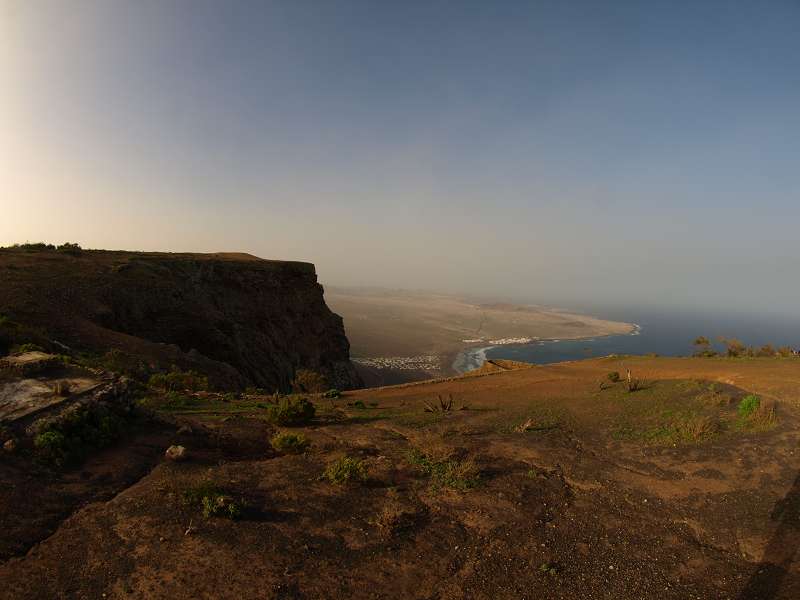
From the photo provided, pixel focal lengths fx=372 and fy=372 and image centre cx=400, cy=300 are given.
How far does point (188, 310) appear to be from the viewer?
28.6 m

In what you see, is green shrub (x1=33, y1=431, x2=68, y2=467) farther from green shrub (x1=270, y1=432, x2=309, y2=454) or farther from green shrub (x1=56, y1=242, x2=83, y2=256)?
green shrub (x1=56, y1=242, x2=83, y2=256)

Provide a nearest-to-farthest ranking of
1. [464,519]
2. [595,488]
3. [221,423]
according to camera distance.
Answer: [464,519], [595,488], [221,423]

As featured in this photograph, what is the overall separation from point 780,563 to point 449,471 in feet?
18.6

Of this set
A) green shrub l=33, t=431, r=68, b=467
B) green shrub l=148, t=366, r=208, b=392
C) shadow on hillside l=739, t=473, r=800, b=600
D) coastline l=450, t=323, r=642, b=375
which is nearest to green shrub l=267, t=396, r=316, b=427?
green shrub l=33, t=431, r=68, b=467

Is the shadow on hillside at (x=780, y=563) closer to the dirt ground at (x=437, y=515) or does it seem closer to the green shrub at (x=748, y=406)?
the dirt ground at (x=437, y=515)

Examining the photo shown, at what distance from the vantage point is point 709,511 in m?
7.40

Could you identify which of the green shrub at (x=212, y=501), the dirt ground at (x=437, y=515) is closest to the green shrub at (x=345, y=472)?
the dirt ground at (x=437, y=515)

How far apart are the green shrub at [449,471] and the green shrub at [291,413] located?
4.56 meters

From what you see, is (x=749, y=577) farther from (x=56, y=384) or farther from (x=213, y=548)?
(x=56, y=384)

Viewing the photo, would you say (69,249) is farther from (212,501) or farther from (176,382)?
(212,501)

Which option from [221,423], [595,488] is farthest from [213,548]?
[595,488]

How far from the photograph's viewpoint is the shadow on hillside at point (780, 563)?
5.21 meters

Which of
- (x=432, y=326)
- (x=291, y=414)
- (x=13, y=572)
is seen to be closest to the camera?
(x=13, y=572)

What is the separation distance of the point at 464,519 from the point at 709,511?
4945mm
